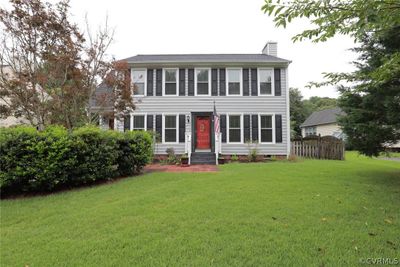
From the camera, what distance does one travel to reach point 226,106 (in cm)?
1421

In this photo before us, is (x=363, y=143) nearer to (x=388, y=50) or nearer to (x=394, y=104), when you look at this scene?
(x=394, y=104)

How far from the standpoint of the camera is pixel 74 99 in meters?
9.45

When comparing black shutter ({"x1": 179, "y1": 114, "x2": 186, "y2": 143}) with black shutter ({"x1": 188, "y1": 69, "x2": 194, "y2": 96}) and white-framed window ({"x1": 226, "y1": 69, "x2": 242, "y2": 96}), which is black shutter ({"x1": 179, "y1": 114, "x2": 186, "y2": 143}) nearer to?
black shutter ({"x1": 188, "y1": 69, "x2": 194, "y2": 96})

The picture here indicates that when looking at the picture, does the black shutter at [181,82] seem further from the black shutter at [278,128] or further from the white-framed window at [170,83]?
the black shutter at [278,128]

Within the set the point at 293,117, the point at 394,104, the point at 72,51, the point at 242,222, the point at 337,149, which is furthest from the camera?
the point at 293,117

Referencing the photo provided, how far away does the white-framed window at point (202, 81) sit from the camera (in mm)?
14359

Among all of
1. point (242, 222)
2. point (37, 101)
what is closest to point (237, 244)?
point (242, 222)

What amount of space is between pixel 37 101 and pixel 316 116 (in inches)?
1391

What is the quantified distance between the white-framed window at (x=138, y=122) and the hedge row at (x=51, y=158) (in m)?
6.23

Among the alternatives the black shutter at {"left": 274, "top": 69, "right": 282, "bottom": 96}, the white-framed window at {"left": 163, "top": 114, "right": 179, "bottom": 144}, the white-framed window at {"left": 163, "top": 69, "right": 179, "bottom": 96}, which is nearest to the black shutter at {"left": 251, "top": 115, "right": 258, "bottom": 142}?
the black shutter at {"left": 274, "top": 69, "right": 282, "bottom": 96}

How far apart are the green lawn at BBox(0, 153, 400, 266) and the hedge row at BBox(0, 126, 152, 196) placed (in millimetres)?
572

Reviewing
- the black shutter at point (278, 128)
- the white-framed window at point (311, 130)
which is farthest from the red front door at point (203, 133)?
the white-framed window at point (311, 130)

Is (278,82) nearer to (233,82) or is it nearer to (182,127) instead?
(233,82)

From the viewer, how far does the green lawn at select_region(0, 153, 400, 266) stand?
2957 millimetres
